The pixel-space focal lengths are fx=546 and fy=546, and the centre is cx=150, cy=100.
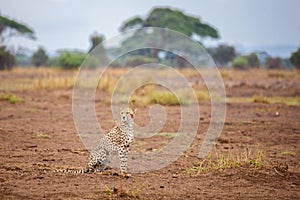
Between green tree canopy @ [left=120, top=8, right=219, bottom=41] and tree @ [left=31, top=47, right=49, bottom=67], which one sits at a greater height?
green tree canopy @ [left=120, top=8, right=219, bottom=41]

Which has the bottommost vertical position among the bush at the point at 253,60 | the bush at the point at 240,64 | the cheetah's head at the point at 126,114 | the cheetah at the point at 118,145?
the cheetah at the point at 118,145

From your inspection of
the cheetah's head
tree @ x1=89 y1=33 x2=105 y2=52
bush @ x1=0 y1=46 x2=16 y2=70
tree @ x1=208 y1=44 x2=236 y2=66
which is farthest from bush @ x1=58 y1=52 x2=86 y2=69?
the cheetah's head

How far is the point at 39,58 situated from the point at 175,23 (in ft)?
46.2

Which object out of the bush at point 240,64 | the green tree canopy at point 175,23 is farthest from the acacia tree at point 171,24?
the bush at point 240,64

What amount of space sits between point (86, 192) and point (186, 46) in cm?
4824

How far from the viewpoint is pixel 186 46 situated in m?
54.6

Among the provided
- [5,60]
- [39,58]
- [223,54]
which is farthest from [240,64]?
[5,60]

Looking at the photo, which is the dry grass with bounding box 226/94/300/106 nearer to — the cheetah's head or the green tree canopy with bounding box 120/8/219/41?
the cheetah's head

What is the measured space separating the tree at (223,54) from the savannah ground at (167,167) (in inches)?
1581

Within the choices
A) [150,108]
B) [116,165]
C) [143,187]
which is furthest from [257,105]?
[143,187]

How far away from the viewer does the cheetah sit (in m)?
8.05

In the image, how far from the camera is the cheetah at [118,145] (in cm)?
805

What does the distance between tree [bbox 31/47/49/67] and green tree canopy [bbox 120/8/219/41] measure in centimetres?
864

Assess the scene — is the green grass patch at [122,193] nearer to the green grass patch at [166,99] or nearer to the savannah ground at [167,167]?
the savannah ground at [167,167]
